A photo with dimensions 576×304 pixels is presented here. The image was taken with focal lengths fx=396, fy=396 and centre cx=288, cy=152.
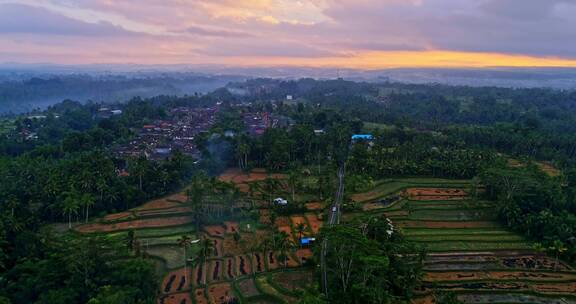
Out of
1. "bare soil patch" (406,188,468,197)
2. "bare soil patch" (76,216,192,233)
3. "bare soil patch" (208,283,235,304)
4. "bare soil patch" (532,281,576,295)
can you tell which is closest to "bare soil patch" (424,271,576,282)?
"bare soil patch" (532,281,576,295)

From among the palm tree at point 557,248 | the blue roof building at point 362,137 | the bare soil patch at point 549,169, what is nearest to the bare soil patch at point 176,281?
the palm tree at point 557,248

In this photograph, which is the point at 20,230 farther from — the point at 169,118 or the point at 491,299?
the point at 169,118

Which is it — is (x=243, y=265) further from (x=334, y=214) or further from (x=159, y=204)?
(x=159, y=204)

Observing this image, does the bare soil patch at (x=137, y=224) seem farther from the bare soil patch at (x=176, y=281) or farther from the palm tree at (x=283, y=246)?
the palm tree at (x=283, y=246)

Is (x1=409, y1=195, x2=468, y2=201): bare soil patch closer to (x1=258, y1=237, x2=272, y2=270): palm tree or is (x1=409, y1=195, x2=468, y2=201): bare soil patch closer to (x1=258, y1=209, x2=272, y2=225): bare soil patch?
(x1=258, y1=209, x2=272, y2=225): bare soil patch

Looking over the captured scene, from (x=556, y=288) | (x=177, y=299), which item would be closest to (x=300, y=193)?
(x=177, y=299)

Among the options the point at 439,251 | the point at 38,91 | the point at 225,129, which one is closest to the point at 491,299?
the point at 439,251

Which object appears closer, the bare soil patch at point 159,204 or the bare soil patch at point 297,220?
the bare soil patch at point 297,220
